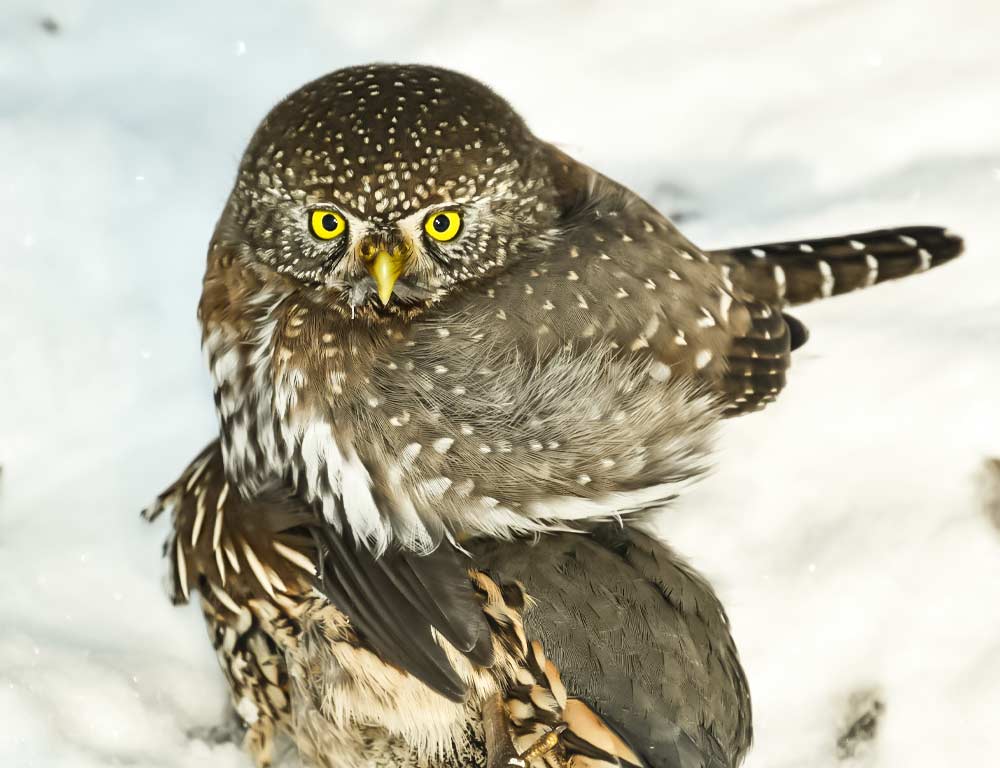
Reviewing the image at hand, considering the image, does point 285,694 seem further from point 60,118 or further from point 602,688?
point 60,118

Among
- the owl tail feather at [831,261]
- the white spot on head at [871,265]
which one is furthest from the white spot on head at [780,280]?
the white spot on head at [871,265]

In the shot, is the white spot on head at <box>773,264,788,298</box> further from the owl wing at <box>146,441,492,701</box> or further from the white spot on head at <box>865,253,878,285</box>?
the owl wing at <box>146,441,492,701</box>

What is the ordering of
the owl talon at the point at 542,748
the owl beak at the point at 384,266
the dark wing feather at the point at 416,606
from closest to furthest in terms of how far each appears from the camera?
the owl beak at the point at 384,266
the dark wing feather at the point at 416,606
the owl talon at the point at 542,748

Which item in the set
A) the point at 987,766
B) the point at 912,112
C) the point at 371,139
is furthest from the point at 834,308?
the point at 371,139

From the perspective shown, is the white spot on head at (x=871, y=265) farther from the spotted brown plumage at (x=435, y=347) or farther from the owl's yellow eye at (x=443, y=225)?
the owl's yellow eye at (x=443, y=225)

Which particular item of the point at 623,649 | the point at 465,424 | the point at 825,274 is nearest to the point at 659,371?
the point at 465,424

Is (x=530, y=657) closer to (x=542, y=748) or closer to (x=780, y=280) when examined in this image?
(x=542, y=748)

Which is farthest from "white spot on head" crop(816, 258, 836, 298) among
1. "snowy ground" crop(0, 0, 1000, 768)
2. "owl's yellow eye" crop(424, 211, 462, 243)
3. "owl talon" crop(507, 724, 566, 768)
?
"owl talon" crop(507, 724, 566, 768)
